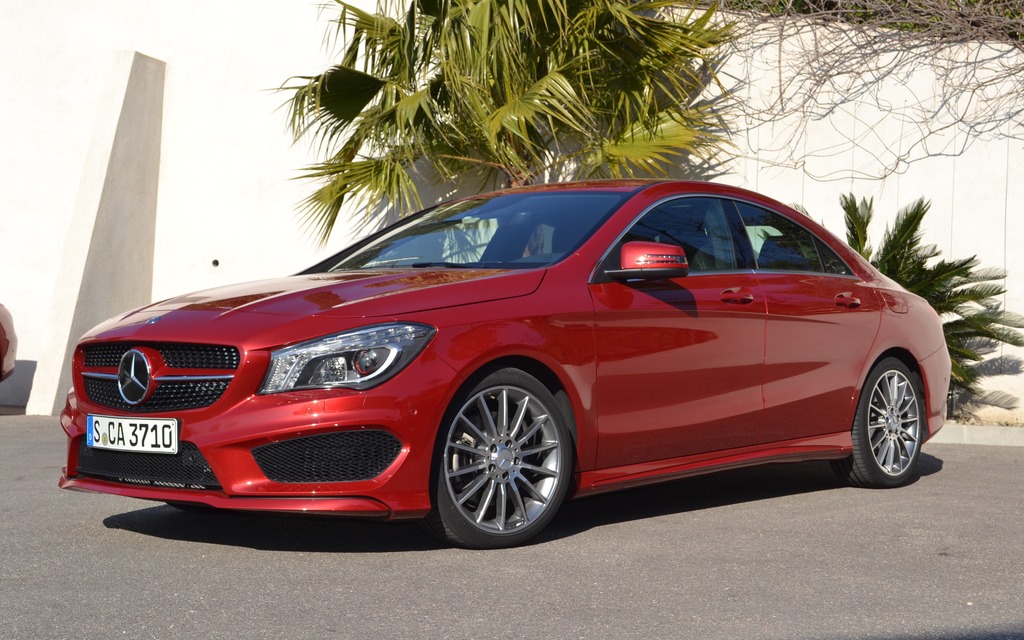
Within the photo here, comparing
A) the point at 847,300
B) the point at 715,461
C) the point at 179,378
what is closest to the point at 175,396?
the point at 179,378

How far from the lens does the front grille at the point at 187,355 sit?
4.61 metres

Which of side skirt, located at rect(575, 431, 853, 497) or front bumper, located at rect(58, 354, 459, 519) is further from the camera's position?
side skirt, located at rect(575, 431, 853, 497)

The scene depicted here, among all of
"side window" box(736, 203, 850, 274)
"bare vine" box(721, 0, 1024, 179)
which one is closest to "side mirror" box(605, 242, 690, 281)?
"side window" box(736, 203, 850, 274)

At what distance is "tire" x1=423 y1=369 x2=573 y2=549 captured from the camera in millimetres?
4758

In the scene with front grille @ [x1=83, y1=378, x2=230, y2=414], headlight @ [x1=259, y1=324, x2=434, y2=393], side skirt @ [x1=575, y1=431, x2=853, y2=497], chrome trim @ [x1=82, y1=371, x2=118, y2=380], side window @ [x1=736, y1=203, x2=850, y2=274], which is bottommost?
side skirt @ [x1=575, y1=431, x2=853, y2=497]

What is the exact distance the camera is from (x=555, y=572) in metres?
4.56

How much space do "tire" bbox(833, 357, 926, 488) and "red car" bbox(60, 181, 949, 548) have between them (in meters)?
→ 0.02

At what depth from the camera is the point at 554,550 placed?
16.3 ft

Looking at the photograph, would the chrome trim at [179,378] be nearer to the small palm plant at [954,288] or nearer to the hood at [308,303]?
the hood at [308,303]

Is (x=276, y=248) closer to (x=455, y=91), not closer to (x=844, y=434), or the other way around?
(x=455, y=91)

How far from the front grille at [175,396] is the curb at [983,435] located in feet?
20.3

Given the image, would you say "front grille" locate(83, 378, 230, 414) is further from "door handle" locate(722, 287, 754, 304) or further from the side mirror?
"door handle" locate(722, 287, 754, 304)

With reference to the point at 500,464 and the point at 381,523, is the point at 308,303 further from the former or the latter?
the point at 381,523

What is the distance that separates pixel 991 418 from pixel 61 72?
931cm
